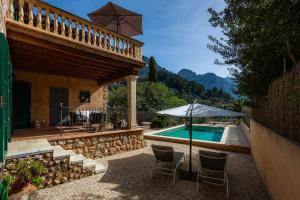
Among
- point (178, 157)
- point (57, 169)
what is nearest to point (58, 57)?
point (57, 169)

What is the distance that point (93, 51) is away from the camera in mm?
6781

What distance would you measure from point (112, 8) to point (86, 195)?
854cm

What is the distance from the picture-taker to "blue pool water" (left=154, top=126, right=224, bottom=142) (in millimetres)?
13320

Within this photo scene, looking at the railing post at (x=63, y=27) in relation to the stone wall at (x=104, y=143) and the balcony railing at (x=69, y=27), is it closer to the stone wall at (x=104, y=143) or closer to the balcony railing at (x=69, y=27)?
the balcony railing at (x=69, y=27)

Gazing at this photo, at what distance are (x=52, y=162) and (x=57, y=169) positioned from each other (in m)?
0.25

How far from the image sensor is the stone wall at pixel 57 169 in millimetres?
4785

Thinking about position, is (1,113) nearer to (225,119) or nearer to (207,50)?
(207,50)

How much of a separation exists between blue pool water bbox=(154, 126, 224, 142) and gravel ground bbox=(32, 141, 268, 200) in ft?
23.0

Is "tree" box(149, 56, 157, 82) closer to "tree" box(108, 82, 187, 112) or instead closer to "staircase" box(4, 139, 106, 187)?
"tree" box(108, 82, 187, 112)

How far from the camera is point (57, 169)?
5.02 metres

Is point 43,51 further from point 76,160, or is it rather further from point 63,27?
point 76,160

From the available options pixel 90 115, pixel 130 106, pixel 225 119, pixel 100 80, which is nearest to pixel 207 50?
pixel 130 106

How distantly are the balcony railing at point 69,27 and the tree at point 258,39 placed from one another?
3.81 meters

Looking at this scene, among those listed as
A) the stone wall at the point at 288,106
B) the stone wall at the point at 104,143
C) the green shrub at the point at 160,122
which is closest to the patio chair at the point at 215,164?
the stone wall at the point at 288,106
